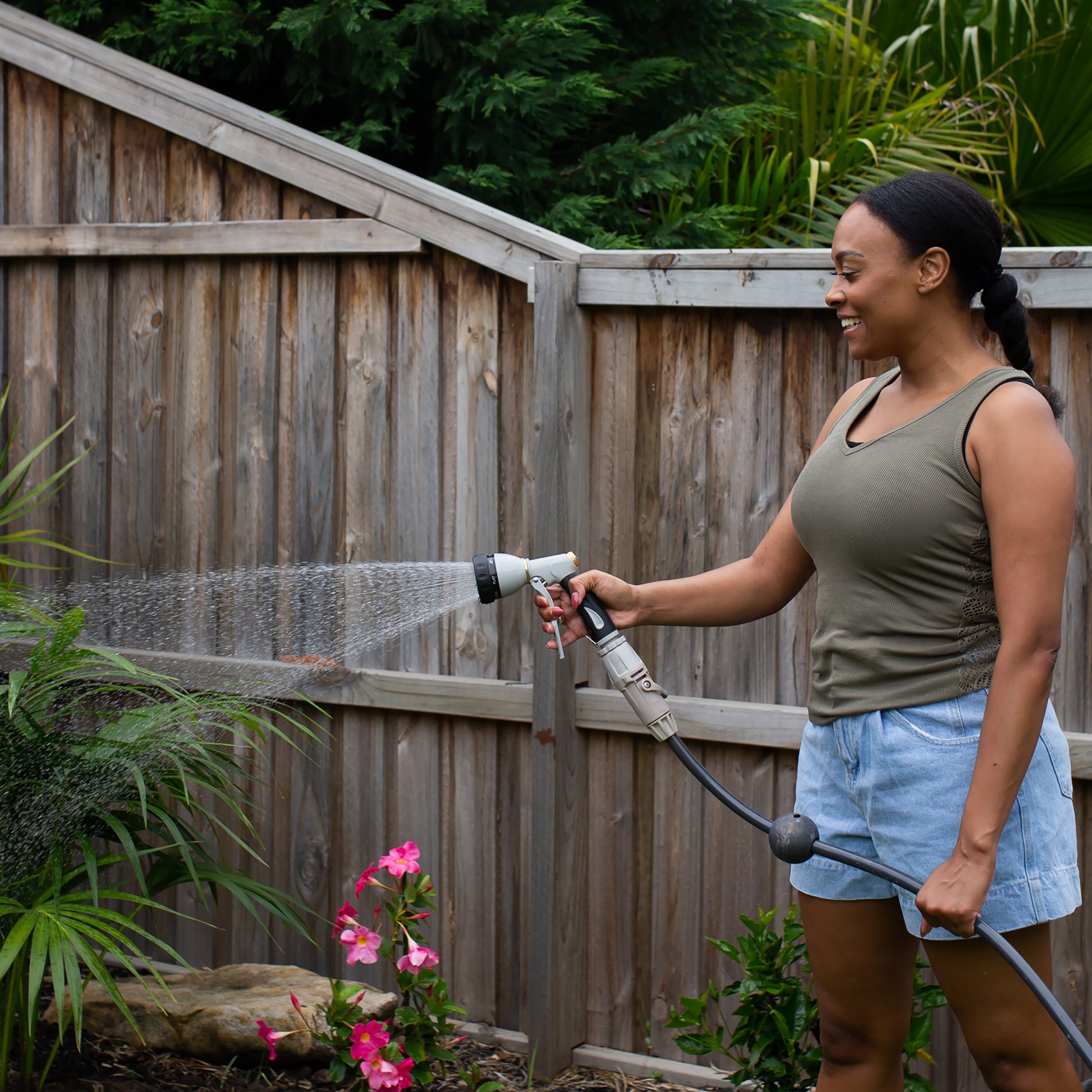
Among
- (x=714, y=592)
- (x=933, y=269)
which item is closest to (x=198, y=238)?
(x=714, y=592)

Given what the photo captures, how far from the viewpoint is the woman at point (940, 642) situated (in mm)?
1492

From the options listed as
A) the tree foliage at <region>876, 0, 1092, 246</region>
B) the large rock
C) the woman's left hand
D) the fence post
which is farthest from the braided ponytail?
the tree foliage at <region>876, 0, 1092, 246</region>

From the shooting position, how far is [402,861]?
2.55 m

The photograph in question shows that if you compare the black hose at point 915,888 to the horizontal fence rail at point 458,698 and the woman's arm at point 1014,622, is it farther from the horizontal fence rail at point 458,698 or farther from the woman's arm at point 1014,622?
the horizontal fence rail at point 458,698

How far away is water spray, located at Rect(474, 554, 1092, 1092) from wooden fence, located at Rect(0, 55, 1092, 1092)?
68 cm

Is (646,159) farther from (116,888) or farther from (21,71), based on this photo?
(116,888)

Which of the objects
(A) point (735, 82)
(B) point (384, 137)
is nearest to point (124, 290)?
(B) point (384, 137)

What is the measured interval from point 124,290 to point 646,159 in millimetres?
1638

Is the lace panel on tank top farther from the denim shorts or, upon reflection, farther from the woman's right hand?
the woman's right hand

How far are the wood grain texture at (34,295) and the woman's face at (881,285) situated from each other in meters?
2.48

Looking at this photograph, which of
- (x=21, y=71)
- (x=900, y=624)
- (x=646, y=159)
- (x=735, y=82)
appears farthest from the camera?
(x=735, y=82)

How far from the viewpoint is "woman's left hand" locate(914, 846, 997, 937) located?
1.49 meters

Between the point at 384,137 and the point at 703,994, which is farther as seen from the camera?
the point at 384,137

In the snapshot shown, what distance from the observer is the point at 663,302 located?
2.70m
